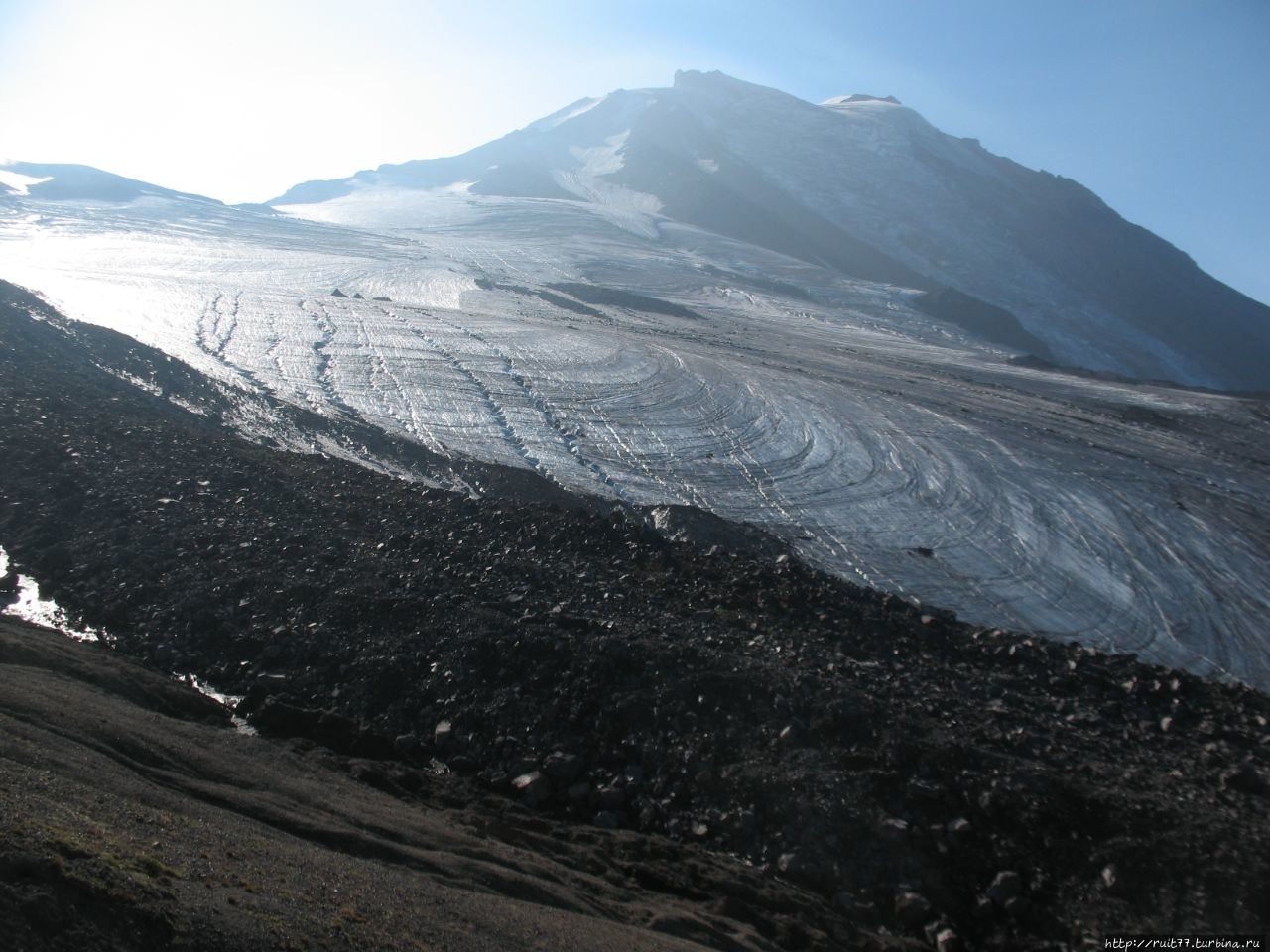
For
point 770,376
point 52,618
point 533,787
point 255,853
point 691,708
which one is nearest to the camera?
point 255,853

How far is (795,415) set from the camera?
16.6 meters

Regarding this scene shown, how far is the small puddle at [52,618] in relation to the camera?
7.28m

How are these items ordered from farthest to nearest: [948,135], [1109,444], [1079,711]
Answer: [948,135], [1109,444], [1079,711]

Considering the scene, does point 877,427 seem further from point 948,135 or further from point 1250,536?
point 948,135

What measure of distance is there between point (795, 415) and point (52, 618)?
11626 mm

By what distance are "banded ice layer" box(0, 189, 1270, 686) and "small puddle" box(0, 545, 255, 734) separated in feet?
19.2

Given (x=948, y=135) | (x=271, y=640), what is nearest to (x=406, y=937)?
(x=271, y=640)

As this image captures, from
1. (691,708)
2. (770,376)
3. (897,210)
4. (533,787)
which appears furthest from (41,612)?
(897,210)

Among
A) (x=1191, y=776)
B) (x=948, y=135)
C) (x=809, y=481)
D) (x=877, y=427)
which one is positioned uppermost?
(x=948, y=135)

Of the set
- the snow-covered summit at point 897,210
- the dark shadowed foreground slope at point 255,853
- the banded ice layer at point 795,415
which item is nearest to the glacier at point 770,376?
the banded ice layer at point 795,415

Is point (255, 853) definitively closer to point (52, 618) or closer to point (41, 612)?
point (52, 618)

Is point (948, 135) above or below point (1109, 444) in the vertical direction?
above

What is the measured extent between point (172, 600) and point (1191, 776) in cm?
788

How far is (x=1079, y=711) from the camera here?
7.05 meters
